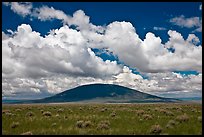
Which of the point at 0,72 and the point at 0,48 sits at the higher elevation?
the point at 0,48

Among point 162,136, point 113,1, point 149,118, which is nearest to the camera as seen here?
point 113,1

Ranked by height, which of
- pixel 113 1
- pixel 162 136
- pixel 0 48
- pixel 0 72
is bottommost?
pixel 162 136

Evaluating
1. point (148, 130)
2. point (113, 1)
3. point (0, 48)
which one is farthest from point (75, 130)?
point (113, 1)

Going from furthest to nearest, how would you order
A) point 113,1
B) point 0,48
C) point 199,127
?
point 199,127, point 0,48, point 113,1

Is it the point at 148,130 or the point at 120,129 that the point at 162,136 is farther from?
the point at 120,129

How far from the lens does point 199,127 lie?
78.3ft

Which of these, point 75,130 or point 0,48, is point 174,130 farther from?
point 0,48

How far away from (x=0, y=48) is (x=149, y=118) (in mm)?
18683

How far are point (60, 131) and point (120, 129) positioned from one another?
5.02 m

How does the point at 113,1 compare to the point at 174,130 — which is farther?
the point at 174,130

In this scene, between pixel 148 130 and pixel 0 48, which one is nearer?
pixel 0 48

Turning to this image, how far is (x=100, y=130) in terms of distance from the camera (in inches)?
890

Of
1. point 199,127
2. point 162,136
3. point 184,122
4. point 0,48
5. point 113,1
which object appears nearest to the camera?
point 113,1

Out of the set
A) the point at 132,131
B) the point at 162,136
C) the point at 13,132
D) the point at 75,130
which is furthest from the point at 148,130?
the point at 13,132
